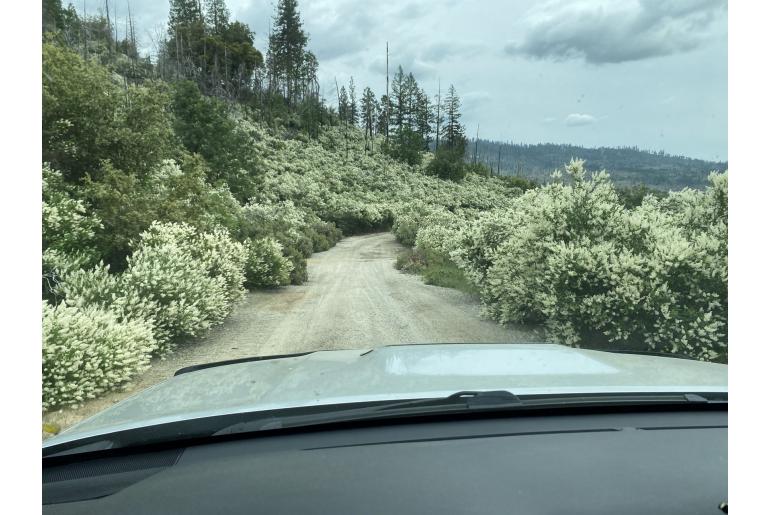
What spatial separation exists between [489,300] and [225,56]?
13.1 ft

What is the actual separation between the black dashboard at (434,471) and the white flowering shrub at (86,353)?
9.27 ft

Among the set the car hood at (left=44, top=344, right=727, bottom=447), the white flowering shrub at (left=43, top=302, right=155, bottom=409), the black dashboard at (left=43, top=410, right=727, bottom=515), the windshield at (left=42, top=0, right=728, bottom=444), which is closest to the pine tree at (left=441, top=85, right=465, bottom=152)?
the windshield at (left=42, top=0, right=728, bottom=444)

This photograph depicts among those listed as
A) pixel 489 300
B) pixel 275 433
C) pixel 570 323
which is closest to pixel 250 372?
pixel 275 433

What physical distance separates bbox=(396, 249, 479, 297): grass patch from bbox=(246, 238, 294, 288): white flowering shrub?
205 cm

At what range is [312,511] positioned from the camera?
105cm

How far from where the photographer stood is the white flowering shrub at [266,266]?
7.34m

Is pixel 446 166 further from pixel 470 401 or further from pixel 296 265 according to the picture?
pixel 470 401

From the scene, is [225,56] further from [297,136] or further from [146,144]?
[146,144]

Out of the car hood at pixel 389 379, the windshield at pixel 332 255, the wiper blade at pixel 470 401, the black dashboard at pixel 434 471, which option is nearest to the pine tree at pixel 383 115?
the windshield at pixel 332 255

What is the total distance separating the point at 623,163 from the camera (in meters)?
5.81

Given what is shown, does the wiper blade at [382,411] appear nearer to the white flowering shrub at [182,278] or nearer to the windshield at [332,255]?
the windshield at [332,255]

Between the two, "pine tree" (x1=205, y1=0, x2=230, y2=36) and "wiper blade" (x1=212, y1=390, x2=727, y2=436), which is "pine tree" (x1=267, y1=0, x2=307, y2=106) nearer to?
"pine tree" (x1=205, y1=0, x2=230, y2=36)

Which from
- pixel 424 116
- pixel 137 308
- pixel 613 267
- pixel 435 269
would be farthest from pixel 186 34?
pixel 613 267

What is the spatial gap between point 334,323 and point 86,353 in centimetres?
236
